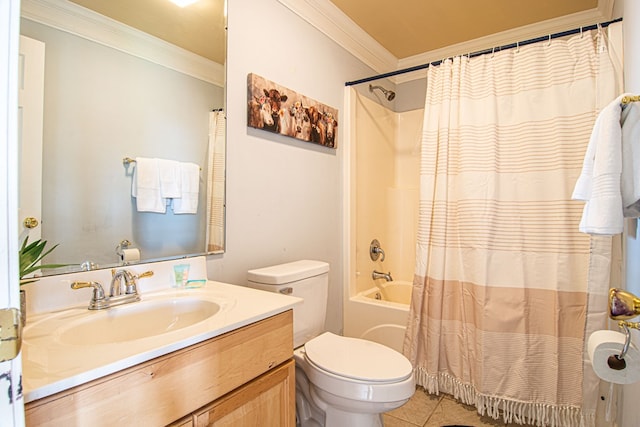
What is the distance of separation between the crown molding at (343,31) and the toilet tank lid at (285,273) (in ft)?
4.92

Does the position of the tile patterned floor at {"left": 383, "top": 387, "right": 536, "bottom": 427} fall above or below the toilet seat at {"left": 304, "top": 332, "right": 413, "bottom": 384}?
below

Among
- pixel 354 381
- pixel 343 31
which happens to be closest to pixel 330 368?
pixel 354 381

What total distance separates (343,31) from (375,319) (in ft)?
6.69

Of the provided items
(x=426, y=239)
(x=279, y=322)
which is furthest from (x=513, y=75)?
(x=279, y=322)

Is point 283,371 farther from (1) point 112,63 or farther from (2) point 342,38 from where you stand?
(2) point 342,38

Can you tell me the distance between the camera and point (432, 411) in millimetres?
1880

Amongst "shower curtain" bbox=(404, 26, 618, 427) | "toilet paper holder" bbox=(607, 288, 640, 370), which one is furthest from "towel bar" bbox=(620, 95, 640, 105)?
"shower curtain" bbox=(404, 26, 618, 427)

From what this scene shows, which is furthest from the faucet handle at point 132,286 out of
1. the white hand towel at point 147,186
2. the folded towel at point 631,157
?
the folded towel at point 631,157

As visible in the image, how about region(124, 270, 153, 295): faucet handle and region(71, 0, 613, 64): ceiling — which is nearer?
region(124, 270, 153, 295): faucet handle

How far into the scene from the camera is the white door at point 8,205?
1.28ft

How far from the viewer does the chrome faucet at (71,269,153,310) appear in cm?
106

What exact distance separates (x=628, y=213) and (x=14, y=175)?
137 cm

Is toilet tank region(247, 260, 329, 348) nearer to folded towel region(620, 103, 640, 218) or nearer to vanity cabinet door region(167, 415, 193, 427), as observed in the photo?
vanity cabinet door region(167, 415, 193, 427)

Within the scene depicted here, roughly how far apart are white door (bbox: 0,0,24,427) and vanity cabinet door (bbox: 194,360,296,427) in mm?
539
